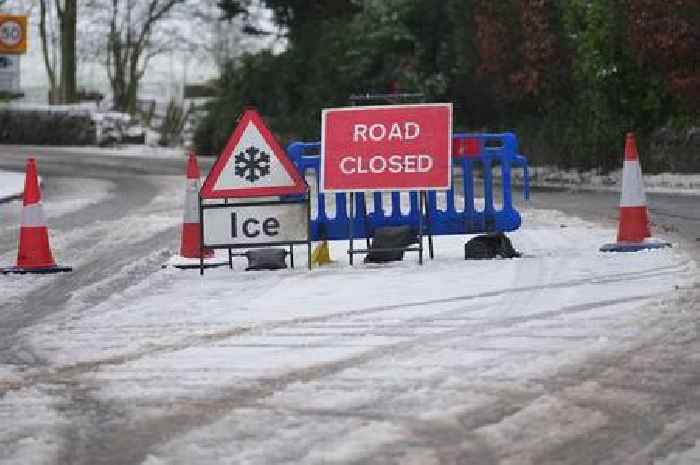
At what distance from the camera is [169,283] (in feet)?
37.1

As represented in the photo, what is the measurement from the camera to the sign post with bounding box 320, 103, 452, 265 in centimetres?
1167

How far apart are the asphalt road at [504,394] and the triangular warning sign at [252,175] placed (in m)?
0.98

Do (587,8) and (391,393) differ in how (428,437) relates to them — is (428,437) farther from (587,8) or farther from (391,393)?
(587,8)

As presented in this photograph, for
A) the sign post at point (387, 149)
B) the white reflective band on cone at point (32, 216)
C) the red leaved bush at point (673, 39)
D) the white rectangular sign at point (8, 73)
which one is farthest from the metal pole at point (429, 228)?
the white rectangular sign at point (8, 73)

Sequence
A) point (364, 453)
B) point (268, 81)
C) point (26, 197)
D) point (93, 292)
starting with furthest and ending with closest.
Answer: point (268, 81) → point (26, 197) → point (93, 292) → point (364, 453)

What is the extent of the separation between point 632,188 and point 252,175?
3086 millimetres

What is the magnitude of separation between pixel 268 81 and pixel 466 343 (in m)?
32.3

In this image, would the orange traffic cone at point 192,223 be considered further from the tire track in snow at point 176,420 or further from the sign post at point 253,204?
the tire track in snow at point 176,420

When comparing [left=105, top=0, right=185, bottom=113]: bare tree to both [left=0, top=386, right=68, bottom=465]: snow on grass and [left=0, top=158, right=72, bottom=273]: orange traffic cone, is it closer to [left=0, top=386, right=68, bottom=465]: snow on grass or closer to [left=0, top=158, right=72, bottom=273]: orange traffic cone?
[left=0, top=158, right=72, bottom=273]: orange traffic cone

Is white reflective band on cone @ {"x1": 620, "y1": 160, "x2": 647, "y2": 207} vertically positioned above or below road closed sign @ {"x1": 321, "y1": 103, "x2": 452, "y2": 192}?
below

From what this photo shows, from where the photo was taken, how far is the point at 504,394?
254 inches

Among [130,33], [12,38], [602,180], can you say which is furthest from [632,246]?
[130,33]

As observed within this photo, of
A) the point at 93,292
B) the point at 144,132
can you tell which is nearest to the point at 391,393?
the point at 93,292

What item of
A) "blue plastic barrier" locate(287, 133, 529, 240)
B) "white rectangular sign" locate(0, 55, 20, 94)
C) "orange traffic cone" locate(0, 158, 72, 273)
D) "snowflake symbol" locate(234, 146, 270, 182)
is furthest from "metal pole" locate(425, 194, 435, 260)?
"white rectangular sign" locate(0, 55, 20, 94)
